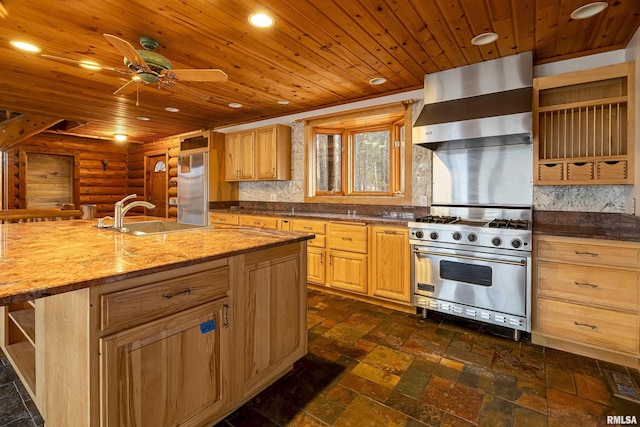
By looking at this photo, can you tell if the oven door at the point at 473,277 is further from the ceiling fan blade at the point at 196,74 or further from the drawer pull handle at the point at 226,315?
the ceiling fan blade at the point at 196,74

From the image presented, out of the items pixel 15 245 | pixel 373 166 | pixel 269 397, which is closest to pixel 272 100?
pixel 373 166

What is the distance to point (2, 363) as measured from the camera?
6.91 feet

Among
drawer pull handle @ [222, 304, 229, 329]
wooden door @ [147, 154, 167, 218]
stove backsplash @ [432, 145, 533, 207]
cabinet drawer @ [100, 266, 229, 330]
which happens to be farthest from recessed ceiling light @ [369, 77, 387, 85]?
wooden door @ [147, 154, 167, 218]

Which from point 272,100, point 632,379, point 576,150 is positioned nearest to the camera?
point 632,379

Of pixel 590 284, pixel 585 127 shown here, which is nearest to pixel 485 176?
pixel 585 127

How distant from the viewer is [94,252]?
57.2 inches

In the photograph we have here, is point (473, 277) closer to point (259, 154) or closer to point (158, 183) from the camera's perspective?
point (259, 154)

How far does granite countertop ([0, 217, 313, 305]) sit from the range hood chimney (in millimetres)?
1752

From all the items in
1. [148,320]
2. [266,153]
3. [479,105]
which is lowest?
[148,320]

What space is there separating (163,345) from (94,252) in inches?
21.7

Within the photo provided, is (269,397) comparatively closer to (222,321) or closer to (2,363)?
(222,321)

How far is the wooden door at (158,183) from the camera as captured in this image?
6.93 meters

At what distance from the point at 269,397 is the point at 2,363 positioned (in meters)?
1.83

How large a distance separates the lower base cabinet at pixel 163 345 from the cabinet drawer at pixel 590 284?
199cm
